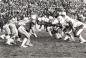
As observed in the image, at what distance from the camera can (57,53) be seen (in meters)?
16.2

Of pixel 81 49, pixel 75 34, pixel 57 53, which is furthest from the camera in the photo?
pixel 75 34

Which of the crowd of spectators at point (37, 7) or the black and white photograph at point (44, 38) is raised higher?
the black and white photograph at point (44, 38)

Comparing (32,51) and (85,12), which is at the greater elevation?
(32,51)

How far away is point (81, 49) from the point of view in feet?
57.9

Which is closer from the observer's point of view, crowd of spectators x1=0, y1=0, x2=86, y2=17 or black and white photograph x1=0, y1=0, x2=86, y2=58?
black and white photograph x1=0, y1=0, x2=86, y2=58

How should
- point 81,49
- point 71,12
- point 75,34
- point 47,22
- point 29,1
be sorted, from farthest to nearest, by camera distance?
1. point 29,1
2. point 71,12
3. point 47,22
4. point 75,34
5. point 81,49

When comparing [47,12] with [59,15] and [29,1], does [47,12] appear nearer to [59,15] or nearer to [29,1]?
[29,1]

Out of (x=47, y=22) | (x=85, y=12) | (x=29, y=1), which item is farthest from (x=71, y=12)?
(x=47, y=22)

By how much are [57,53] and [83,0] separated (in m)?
36.7

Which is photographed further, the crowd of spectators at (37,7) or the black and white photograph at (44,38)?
the crowd of spectators at (37,7)

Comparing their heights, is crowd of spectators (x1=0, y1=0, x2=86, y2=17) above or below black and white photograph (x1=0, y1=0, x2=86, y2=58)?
below

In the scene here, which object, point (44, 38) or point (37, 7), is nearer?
point (44, 38)

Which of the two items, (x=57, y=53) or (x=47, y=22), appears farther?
(x=47, y=22)

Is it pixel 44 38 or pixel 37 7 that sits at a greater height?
pixel 44 38
